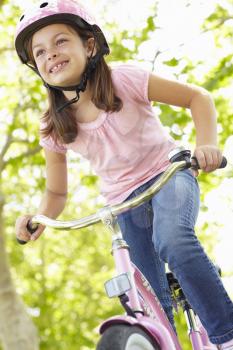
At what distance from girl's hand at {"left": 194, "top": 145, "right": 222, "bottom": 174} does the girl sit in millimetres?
333

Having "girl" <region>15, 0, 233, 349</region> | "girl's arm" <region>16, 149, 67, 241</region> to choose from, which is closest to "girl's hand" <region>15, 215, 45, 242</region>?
"girl" <region>15, 0, 233, 349</region>

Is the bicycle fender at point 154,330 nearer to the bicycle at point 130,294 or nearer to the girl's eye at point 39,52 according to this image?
the bicycle at point 130,294

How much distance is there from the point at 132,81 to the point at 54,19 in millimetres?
524

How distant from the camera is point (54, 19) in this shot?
3.54 m

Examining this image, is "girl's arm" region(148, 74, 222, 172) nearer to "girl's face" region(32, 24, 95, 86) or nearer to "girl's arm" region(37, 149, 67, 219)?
"girl's face" region(32, 24, 95, 86)

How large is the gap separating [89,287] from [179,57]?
12939mm

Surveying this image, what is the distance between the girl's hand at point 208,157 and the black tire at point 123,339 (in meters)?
0.74

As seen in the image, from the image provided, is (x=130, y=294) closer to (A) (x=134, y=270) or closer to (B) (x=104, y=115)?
(A) (x=134, y=270)

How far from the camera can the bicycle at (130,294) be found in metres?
2.41

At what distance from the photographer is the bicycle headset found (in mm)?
3508

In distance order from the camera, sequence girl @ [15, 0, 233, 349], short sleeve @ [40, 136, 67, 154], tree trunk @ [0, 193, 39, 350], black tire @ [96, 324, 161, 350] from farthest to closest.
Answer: tree trunk @ [0, 193, 39, 350], short sleeve @ [40, 136, 67, 154], girl @ [15, 0, 233, 349], black tire @ [96, 324, 161, 350]

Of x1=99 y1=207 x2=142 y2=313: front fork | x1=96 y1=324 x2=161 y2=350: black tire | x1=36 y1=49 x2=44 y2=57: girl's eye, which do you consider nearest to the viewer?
x1=96 y1=324 x2=161 y2=350: black tire

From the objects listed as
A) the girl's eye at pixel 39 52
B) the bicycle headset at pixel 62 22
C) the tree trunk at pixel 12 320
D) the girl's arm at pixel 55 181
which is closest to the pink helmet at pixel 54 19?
the bicycle headset at pixel 62 22

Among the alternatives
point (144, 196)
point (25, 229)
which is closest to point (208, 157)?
point (144, 196)
